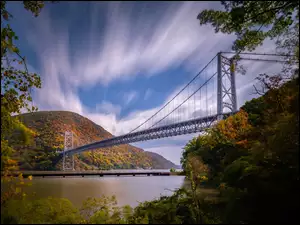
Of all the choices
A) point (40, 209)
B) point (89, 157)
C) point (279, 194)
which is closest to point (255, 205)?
point (279, 194)

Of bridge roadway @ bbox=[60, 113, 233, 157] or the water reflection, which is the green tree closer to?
the water reflection

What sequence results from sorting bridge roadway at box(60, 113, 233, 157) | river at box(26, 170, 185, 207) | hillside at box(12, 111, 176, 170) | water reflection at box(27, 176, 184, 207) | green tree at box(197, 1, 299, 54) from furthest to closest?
hillside at box(12, 111, 176, 170) → bridge roadway at box(60, 113, 233, 157) → water reflection at box(27, 176, 184, 207) → river at box(26, 170, 185, 207) → green tree at box(197, 1, 299, 54)

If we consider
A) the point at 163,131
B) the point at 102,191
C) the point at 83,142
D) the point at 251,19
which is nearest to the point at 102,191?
the point at 102,191

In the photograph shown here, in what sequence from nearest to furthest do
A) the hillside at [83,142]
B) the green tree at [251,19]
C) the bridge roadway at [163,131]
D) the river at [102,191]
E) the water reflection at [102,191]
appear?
the green tree at [251,19] < the river at [102,191] < the water reflection at [102,191] < the bridge roadway at [163,131] < the hillside at [83,142]

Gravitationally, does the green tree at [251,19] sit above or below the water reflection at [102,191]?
above

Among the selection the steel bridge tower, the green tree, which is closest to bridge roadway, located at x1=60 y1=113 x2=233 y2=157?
the steel bridge tower

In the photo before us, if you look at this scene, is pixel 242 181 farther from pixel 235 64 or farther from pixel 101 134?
pixel 101 134

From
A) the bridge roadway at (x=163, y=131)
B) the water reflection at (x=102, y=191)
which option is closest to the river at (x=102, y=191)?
the water reflection at (x=102, y=191)

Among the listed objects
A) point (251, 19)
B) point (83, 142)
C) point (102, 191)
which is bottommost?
point (102, 191)

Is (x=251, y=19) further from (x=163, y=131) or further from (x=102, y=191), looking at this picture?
(x=163, y=131)

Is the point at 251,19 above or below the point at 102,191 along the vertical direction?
above

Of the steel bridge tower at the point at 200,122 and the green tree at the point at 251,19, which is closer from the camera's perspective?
the green tree at the point at 251,19

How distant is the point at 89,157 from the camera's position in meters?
99.6

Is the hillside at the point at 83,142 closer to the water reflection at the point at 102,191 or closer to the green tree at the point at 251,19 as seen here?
the water reflection at the point at 102,191
